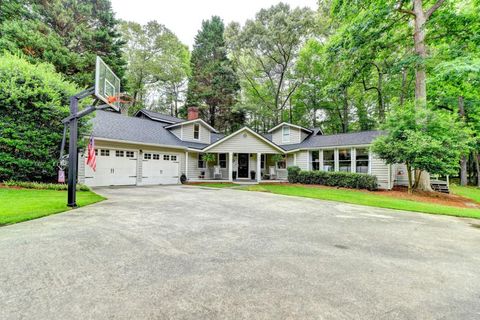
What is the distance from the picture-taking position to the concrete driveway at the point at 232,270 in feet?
6.07

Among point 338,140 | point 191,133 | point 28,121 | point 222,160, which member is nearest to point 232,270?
point 28,121

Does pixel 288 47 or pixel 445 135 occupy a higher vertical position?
pixel 288 47

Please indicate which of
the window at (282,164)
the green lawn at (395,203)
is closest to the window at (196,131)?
the window at (282,164)

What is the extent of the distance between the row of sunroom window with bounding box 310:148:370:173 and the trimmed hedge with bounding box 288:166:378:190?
4.53 ft

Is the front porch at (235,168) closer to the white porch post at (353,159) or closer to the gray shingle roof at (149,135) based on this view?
the gray shingle roof at (149,135)

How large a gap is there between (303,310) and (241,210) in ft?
14.4

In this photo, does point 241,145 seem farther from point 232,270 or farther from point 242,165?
point 232,270

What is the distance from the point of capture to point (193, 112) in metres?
18.4

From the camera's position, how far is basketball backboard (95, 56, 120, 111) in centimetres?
576

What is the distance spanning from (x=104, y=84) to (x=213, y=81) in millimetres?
21409

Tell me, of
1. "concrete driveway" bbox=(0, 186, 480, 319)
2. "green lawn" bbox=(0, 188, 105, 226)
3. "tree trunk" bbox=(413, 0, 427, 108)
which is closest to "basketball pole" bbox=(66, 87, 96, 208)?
"green lawn" bbox=(0, 188, 105, 226)

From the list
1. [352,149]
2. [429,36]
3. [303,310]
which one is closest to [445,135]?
[352,149]

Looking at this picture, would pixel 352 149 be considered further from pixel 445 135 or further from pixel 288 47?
pixel 288 47

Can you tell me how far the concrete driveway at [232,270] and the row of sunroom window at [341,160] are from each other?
968cm
